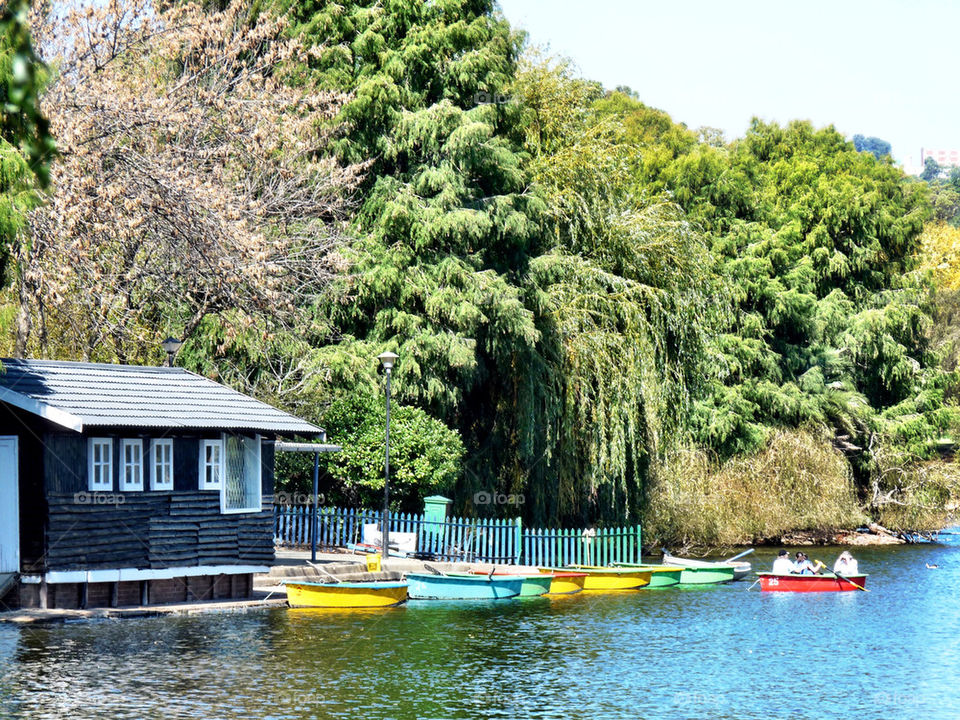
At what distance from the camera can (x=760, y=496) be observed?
5153cm

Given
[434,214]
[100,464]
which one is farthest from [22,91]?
[434,214]

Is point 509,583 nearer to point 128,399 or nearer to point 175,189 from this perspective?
point 128,399

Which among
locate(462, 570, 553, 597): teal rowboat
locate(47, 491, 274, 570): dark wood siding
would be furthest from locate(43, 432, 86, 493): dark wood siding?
locate(462, 570, 553, 597): teal rowboat

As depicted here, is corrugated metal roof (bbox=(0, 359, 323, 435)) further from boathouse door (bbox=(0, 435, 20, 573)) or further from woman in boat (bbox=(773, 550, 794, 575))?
woman in boat (bbox=(773, 550, 794, 575))

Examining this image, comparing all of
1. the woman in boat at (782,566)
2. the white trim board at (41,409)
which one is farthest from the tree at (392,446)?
the white trim board at (41,409)

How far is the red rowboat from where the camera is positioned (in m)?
36.9

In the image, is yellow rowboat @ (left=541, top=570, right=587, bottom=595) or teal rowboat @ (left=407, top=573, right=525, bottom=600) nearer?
teal rowboat @ (left=407, top=573, right=525, bottom=600)

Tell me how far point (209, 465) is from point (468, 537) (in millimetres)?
10856

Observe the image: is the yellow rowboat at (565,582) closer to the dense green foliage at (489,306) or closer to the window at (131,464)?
the dense green foliage at (489,306)

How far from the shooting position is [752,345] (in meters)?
56.9

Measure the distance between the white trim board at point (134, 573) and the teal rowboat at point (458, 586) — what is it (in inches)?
152

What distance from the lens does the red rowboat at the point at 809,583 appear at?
36944 millimetres

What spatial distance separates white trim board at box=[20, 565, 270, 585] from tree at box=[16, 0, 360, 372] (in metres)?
5.75

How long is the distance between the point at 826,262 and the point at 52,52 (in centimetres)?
3917
